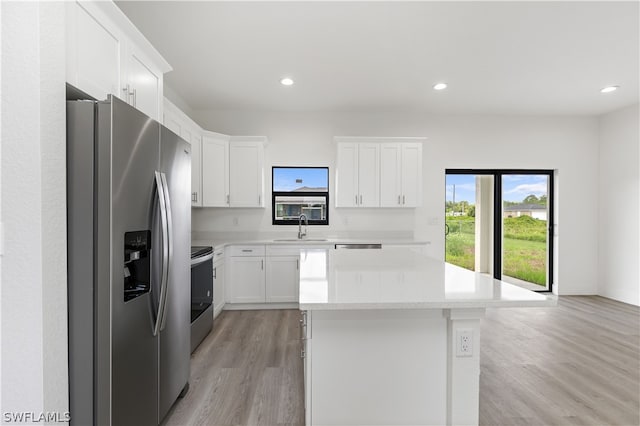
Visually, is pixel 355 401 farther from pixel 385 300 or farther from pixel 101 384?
pixel 101 384

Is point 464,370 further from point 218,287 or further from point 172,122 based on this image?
point 172,122

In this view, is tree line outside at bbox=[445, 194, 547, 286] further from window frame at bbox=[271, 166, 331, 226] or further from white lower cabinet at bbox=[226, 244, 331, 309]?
white lower cabinet at bbox=[226, 244, 331, 309]

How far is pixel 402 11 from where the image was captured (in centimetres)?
231

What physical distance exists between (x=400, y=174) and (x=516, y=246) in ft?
7.72

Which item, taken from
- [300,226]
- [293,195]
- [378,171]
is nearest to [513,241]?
[378,171]

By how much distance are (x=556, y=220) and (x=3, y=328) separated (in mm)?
6224

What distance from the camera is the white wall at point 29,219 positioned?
1.13 meters

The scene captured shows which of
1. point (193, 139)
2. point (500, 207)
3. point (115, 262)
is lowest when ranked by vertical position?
point (115, 262)

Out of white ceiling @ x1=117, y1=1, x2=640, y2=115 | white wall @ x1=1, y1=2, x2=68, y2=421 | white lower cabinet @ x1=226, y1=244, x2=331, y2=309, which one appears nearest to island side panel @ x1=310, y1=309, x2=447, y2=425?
white wall @ x1=1, y1=2, x2=68, y2=421

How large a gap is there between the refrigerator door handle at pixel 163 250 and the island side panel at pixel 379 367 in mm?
834

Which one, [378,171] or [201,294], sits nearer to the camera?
[201,294]

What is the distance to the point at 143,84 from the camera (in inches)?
78.9

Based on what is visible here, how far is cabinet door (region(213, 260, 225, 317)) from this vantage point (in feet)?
11.5

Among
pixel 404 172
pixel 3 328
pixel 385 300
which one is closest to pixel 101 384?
pixel 3 328
